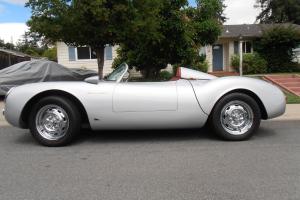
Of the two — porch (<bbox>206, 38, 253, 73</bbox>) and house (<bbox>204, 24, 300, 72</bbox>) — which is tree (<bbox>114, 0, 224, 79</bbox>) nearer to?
house (<bbox>204, 24, 300, 72</bbox>)

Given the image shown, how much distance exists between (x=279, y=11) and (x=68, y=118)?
4742 cm

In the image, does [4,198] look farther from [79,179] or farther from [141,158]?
[141,158]

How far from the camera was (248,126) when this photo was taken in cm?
651

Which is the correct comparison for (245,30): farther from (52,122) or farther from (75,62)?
(52,122)

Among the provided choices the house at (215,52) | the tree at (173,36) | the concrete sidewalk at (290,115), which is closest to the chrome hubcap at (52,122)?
the concrete sidewalk at (290,115)

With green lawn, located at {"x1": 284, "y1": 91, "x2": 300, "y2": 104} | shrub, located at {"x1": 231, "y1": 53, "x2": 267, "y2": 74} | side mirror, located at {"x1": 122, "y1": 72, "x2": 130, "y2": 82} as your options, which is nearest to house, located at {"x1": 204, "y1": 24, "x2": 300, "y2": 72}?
shrub, located at {"x1": 231, "y1": 53, "x2": 267, "y2": 74}

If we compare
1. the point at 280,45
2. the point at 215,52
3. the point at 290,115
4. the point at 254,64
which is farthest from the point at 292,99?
the point at 215,52

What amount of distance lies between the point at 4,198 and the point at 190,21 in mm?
12969

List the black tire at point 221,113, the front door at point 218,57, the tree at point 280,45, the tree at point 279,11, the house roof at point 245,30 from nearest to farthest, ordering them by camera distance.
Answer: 1. the black tire at point 221,113
2. the tree at point 280,45
3. the house roof at point 245,30
4. the front door at point 218,57
5. the tree at point 279,11

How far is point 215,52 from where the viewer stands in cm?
2822

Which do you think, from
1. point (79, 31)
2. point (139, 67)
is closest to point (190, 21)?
point (139, 67)

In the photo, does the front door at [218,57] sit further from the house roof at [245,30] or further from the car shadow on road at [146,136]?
the car shadow on road at [146,136]

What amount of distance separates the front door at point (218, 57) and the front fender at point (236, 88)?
71.7 ft

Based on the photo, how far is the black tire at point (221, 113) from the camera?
6.38 m
